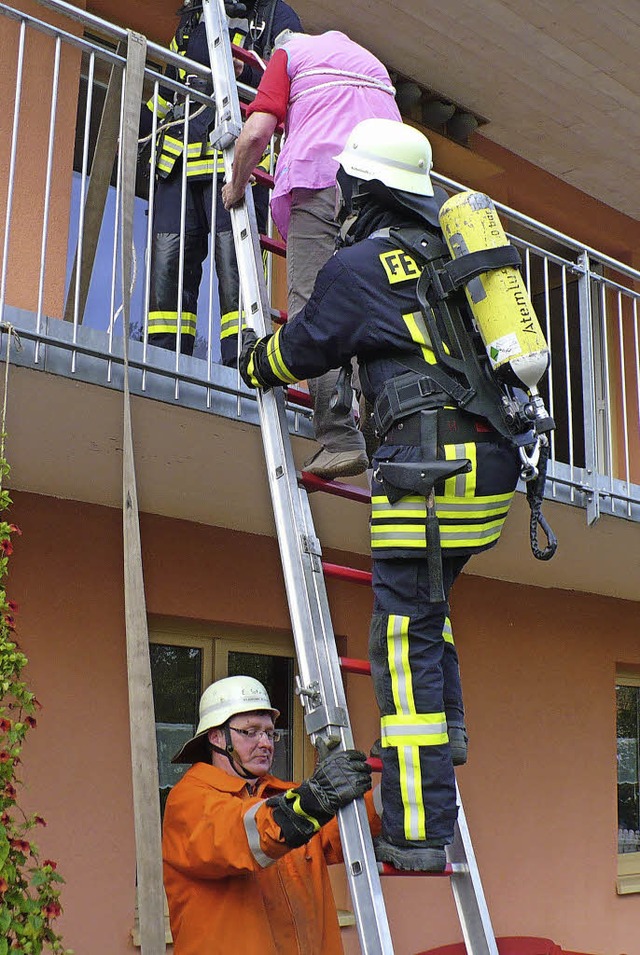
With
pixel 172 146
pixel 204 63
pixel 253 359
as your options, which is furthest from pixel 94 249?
pixel 204 63

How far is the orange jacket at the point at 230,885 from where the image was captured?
3781 millimetres

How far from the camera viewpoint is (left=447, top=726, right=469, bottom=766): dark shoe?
318cm

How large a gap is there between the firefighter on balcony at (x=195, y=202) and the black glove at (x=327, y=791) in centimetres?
228

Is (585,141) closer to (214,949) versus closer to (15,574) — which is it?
(15,574)

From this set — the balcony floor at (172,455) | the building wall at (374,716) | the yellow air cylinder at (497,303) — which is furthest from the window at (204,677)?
the yellow air cylinder at (497,303)

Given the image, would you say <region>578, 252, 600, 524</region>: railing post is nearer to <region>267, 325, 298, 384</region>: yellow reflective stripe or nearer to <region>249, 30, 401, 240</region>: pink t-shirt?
<region>249, 30, 401, 240</region>: pink t-shirt

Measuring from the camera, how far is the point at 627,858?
8.25 meters

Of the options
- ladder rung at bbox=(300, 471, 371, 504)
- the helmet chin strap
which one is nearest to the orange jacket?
the helmet chin strap

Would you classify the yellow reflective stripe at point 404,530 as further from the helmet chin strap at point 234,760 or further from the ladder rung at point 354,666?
the helmet chin strap at point 234,760

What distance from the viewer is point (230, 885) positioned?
4.01m

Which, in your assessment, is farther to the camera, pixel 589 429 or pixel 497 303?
pixel 589 429

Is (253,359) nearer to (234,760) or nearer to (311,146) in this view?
(311,146)

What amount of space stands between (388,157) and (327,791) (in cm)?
169

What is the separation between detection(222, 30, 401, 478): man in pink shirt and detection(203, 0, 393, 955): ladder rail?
0.15 meters
